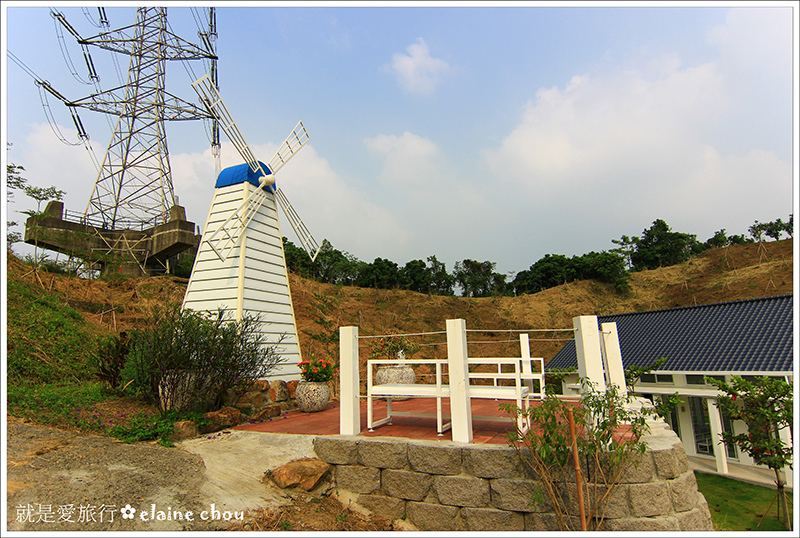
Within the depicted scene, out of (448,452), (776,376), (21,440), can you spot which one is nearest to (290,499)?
(448,452)

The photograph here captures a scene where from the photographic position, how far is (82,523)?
9.45 ft

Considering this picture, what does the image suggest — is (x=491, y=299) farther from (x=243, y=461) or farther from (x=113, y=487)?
(x=113, y=487)

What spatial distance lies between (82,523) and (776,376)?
36.9 ft

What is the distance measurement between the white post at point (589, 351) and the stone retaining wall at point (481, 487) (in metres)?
0.71

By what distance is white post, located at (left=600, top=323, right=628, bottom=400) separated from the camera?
4508mm

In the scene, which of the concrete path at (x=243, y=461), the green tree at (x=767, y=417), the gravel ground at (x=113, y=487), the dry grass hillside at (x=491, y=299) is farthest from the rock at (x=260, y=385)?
the green tree at (x=767, y=417)

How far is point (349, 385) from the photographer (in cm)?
446

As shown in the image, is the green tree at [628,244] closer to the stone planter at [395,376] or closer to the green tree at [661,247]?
the green tree at [661,247]

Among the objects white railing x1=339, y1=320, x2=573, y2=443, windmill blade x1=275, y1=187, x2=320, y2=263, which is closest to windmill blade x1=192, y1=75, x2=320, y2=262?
windmill blade x1=275, y1=187, x2=320, y2=263

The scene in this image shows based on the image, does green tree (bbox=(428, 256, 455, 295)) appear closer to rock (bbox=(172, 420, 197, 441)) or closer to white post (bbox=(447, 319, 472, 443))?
rock (bbox=(172, 420, 197, 441))

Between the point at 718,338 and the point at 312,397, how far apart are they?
399 inches

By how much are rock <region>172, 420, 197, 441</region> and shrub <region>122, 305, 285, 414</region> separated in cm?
65

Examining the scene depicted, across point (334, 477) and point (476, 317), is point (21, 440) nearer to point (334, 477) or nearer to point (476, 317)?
point (334, 477)

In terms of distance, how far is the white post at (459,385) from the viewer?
12.7ft
